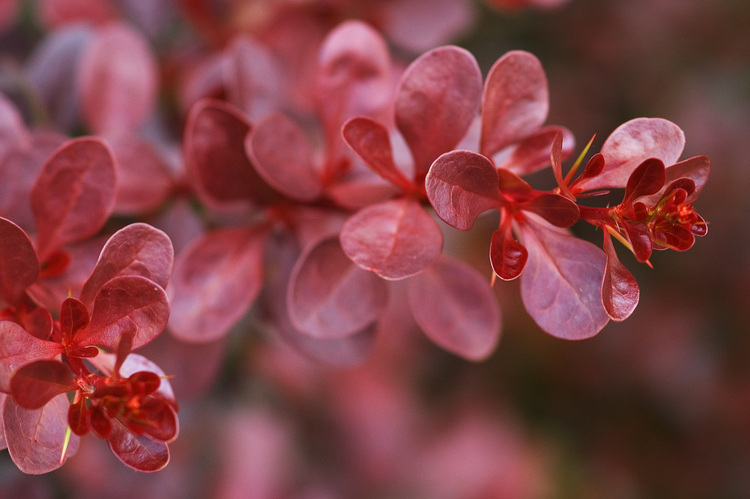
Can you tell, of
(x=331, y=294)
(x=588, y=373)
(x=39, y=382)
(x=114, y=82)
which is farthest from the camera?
(x=588, y=373)

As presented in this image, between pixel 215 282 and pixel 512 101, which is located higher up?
pixel 512 101

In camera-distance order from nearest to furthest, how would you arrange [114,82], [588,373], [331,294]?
[331,294] → [114,82] → [588,373]

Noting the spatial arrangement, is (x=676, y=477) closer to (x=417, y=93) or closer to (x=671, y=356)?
(x=671, y=356)

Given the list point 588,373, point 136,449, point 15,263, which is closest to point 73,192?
point 15,263

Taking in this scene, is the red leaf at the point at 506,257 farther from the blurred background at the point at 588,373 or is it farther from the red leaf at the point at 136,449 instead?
the blurred background at the point at 588,373

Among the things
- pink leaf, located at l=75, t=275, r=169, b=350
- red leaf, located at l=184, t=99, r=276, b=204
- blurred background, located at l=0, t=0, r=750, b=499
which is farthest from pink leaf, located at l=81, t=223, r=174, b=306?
blurred background, located at l=0, t=0, r=750, b=499

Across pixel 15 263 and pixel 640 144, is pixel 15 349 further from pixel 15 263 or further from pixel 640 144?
pixel 640 144

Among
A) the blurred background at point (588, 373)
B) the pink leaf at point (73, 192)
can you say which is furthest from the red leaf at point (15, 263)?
the blurred background at point (588, 373)
